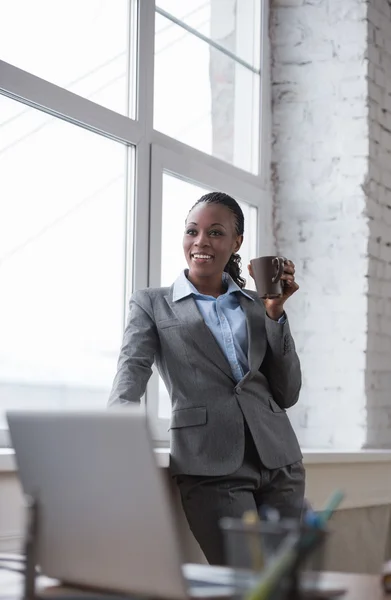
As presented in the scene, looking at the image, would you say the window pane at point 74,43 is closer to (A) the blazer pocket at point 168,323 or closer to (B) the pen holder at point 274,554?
(A) the blazer pocket at point 168,323

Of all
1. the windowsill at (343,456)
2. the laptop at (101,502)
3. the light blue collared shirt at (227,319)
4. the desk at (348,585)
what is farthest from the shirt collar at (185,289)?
the laptop at (101,502)

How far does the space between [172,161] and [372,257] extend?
915 millimetres

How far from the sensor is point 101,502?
1074 millimetres

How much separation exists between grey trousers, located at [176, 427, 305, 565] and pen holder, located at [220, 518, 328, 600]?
136 cm

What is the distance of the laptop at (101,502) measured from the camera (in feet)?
3.29

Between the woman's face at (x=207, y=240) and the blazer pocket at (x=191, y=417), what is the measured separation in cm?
37

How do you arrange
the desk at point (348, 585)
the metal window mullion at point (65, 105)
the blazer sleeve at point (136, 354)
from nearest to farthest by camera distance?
1. the desk at point (348, 585)
2. the blazer sleeve at point (136, 354)
3. the metal window mullion at point (65, 105)

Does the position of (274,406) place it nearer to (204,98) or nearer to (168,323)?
(168,323)

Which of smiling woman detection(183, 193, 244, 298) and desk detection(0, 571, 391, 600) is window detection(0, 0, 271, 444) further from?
desk detection(0, 571, 391, 600)

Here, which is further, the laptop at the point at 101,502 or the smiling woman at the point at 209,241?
the smiling woman at the point at 209,241

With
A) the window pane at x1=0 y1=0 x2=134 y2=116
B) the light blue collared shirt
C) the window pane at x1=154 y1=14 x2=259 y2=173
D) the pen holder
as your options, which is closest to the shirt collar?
the light blue collared shirt

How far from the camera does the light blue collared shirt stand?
2.41 m

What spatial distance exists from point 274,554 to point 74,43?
2.22m

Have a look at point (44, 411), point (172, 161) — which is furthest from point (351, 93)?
point (44, 411)
